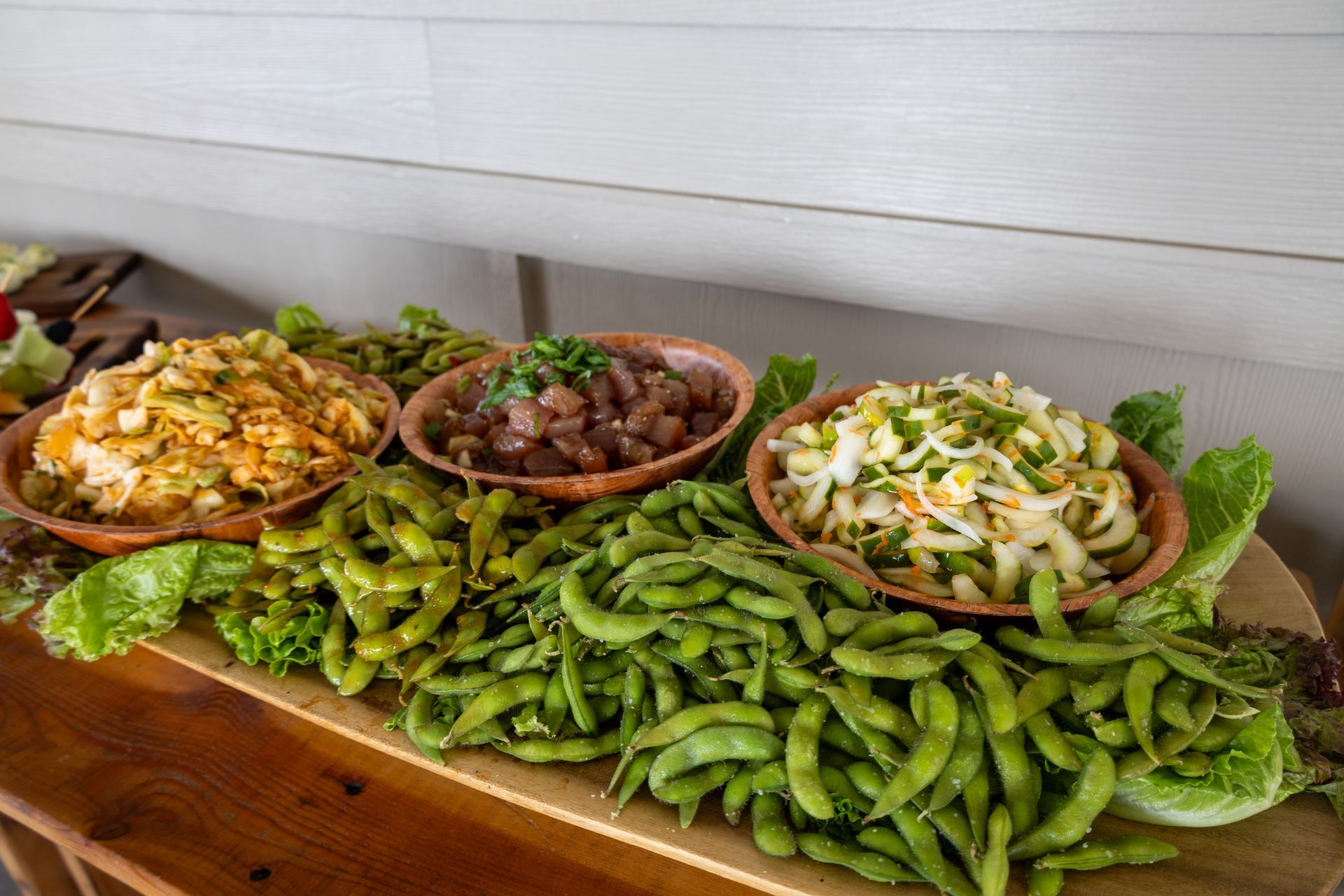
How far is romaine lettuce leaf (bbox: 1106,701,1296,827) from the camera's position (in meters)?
1.34

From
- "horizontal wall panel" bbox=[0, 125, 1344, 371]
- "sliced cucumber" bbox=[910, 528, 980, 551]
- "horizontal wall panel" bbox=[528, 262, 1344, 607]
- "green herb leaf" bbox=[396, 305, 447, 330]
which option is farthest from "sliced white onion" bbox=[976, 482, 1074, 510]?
"green herb leaf" bbox=[396, 305, 447, 330]

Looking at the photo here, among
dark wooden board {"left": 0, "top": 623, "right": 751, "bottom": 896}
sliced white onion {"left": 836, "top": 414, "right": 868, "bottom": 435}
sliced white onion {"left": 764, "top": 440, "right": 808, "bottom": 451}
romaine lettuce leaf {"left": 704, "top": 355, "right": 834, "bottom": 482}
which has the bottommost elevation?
dark wooden board {"left": 0, "top": 623, "right": 751, "bottom": 896}

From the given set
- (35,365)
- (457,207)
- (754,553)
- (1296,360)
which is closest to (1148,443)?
(1296,360)

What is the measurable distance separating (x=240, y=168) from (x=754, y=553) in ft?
12.8

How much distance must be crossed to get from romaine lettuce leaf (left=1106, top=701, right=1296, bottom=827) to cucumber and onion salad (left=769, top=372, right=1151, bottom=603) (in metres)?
0.39

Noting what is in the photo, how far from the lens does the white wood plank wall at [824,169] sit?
7.44 ft

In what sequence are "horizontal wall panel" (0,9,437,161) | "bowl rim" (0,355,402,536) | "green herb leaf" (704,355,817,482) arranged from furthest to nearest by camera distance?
"horizontal wall panel" (0,9,437,161) → "green herb leaf" (704,355,817,482) → "bowl rim" (0,355,402,536)

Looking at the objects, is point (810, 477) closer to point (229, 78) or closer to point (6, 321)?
point (6, 321)

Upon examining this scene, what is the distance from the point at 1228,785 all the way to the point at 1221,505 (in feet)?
2.78

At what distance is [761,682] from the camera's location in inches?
59.2

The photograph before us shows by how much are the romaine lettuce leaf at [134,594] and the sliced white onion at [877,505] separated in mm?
1465

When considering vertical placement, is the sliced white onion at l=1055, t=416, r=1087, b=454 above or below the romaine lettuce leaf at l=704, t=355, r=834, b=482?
above

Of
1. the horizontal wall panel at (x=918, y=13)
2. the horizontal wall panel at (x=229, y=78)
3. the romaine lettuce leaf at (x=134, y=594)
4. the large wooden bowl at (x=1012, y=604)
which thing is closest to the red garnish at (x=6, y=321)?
the horizontal wall panel at (x=229, y=78)

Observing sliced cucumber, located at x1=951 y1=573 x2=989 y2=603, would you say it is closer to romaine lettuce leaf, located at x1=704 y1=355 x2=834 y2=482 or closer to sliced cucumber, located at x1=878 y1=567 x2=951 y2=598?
sliced cucumber, located at x1=878 y1=567 x2=951 y2=598
